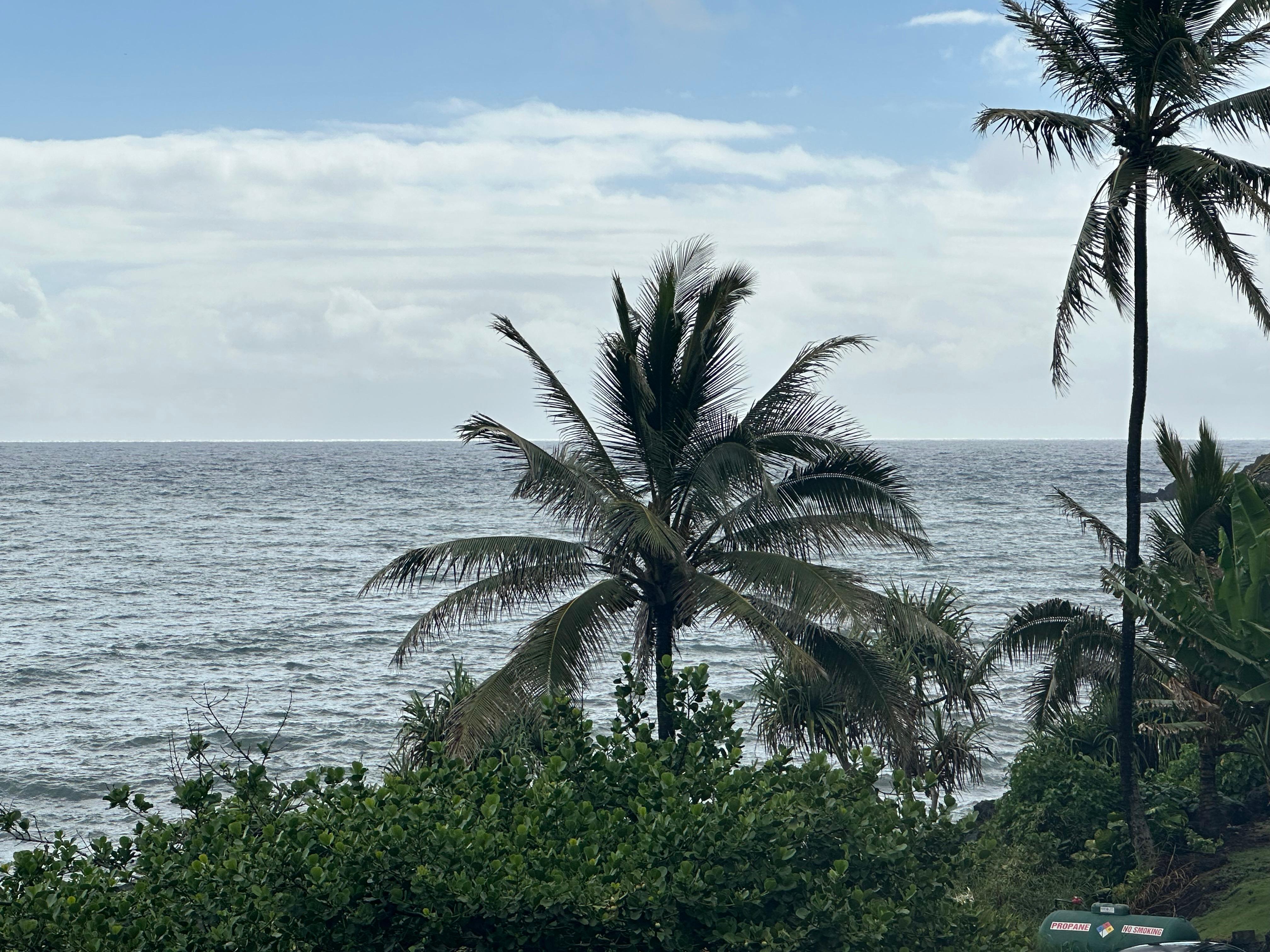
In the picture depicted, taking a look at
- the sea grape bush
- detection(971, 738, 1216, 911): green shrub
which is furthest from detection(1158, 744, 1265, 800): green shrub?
the sea grape bush

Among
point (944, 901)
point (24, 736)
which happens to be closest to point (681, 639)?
point (24, 736)

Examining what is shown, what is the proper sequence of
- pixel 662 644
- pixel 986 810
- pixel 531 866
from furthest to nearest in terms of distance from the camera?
pixel 986 810, pixel 662 644, pixel 531 866

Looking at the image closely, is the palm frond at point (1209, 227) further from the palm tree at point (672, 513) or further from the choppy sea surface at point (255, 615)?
the choppy sea surface at point (255, 615)

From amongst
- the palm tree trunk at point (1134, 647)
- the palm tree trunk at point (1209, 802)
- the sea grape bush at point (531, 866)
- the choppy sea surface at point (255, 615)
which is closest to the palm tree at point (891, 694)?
the palm tree trunk at point (1134, 647)

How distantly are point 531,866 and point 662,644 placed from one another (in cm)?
700

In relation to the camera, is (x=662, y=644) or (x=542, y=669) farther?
(x=662, y=644)

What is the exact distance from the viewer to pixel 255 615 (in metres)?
55.1

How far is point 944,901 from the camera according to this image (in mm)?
9000

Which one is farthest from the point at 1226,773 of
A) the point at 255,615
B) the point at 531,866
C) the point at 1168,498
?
the point at 255,615

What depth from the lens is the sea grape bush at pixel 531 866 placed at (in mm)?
7520

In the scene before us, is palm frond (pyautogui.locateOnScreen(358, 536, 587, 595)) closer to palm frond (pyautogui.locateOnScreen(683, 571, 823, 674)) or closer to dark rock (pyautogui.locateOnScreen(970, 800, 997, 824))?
palm frond (pyautogui.locateOnScreen(683, 571, 823, 674))

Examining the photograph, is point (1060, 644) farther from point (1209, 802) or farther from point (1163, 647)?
point (1209, 802)

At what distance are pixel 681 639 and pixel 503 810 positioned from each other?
39.0 m

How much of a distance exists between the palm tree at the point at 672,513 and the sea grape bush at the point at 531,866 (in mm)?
4310
